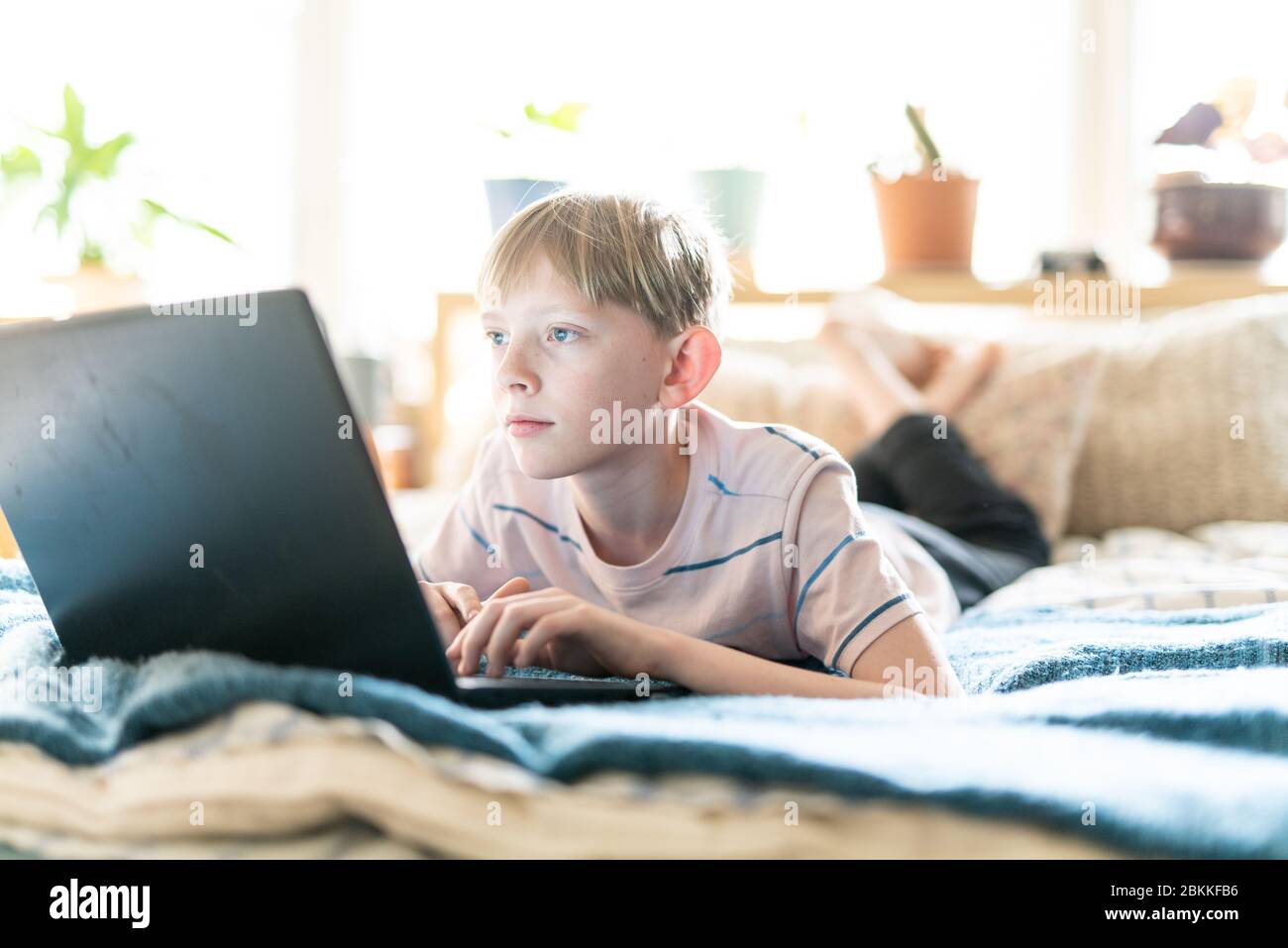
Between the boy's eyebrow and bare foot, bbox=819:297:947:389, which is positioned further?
bare foot, bbox=819:297:947:389

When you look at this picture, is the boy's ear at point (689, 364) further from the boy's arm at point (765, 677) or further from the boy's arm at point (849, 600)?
the boy's arm at point (765, 677)

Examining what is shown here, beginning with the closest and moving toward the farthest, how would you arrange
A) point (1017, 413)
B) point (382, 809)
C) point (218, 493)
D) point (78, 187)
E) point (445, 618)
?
point (382, 809), point (218, 493), point (445, 618), point (1017, 413), point (78, 187)

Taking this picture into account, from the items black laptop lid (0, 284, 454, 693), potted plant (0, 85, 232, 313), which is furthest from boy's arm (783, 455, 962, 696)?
potted plant (0, 85, 232, 313)

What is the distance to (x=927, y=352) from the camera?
1.85 metres

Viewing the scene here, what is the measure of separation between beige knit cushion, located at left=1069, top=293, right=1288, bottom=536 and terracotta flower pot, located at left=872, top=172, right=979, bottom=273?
61cm

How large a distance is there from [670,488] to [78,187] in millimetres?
2063

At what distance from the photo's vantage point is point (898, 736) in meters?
0.62

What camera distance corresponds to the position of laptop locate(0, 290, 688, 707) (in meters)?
0.60

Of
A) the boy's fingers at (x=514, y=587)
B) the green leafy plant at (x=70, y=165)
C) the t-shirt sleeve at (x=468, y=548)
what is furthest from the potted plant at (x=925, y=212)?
the boy's fingers at (x=514, y=587)

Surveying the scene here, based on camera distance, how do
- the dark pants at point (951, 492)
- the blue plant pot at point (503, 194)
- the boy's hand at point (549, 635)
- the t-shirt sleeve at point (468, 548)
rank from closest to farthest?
1. the boy's hand at point (549, 635)
2. the t-shirt sleeve at point (468, 548)
3. the dark pants at point (951, 492)
4. the blue plant pot at point (503, 194)

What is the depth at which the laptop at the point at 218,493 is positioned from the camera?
1.96ft

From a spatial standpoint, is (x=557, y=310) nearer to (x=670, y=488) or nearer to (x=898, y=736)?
(x=670, y=488)

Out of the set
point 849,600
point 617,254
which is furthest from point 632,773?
point 617,254

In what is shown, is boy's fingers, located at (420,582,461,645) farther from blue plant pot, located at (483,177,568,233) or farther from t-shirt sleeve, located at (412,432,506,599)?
blue plant pot, located at (483,177,568,233)
